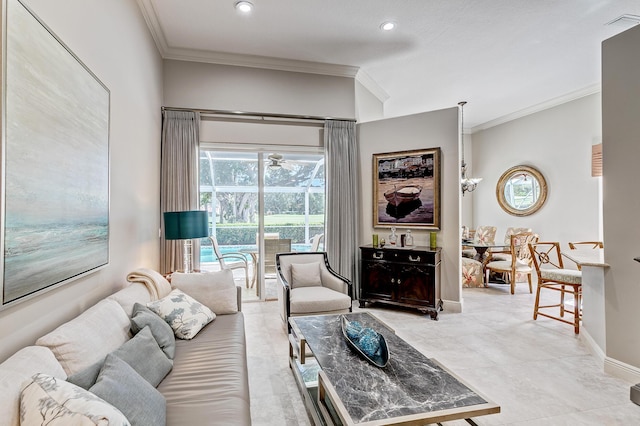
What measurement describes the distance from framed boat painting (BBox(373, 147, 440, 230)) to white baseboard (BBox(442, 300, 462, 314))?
1015 millimetres

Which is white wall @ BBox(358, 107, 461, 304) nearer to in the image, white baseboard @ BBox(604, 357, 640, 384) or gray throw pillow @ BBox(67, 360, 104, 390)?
white baseboard @ BBox(604, 357, 640, 384)

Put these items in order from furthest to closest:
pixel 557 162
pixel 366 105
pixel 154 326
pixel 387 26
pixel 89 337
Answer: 1. pixel 557 162
2. pixel 366 105
3. pixel 387 26
4. pixel 154 326
5. pixel 89 337

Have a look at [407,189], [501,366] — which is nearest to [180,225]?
[407,189]

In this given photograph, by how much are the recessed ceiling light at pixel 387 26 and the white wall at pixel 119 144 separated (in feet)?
8.22

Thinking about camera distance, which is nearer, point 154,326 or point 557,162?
point 154,326

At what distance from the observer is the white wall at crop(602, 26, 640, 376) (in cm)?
246

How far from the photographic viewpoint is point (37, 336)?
1.46m

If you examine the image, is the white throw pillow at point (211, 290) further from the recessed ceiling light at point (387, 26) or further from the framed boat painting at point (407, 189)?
the recessed ceiling light at point (387, 26)

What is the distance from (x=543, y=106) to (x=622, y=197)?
4.26 meters

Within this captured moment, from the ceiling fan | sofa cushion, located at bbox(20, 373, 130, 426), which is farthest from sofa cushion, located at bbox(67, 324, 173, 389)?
the ceiling fan

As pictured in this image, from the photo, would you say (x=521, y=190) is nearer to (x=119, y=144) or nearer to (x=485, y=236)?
(x=485, y=236)

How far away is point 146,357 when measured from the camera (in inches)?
63.9

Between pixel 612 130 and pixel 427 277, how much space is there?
2328 millimetres

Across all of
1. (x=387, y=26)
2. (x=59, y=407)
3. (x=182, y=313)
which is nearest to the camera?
(x=59, y=407)
